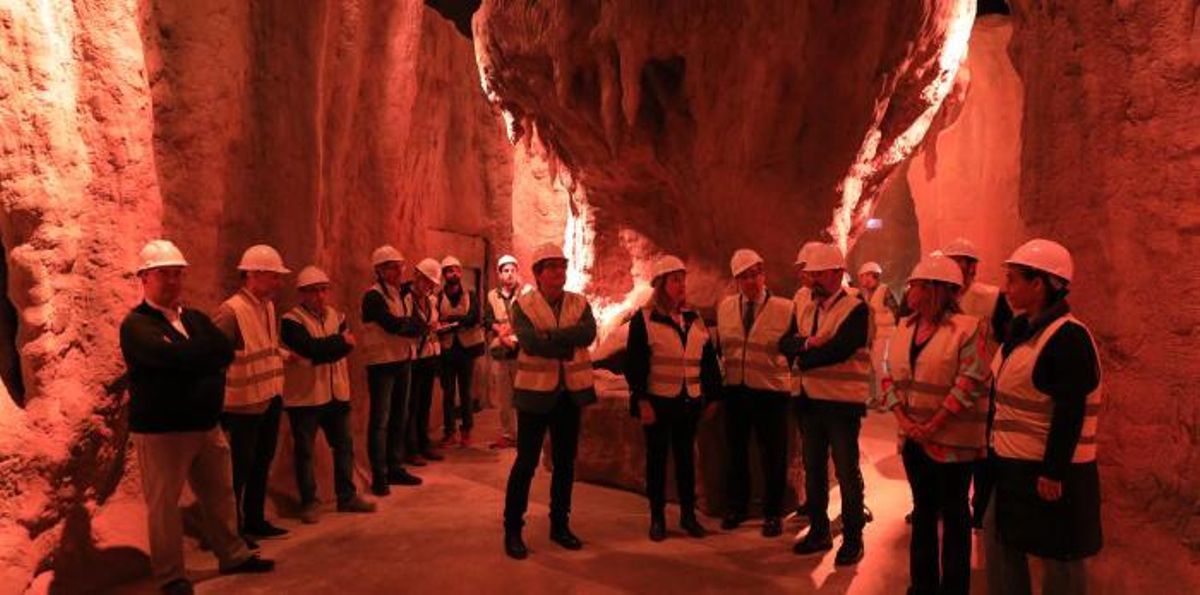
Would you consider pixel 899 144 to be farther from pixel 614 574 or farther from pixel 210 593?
pixel 210 593

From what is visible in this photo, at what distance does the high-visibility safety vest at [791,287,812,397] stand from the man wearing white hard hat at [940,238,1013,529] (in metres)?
0.91

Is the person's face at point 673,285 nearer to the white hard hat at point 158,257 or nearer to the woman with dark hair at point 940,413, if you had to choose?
the woman with dark hair at point 940,413

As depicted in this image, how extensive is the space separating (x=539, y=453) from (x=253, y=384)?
1798 mm

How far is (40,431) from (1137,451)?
5.31 metres

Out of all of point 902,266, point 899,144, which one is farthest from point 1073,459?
point 902,266

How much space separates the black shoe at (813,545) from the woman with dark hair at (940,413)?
1129 millimetres

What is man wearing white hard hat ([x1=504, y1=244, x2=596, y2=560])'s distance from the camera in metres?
4.95

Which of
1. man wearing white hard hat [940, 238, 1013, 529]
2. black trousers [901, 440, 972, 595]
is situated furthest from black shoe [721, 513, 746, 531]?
black trousers [901, 440, 972, 595]

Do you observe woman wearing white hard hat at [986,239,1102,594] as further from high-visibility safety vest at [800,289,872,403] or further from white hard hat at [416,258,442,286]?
white hard hat at [416,258,442,286]

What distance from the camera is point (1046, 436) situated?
10.4 ft

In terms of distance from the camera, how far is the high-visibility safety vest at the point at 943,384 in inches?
148

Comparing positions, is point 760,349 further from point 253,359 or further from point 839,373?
point 253,359

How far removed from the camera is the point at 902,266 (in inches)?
678

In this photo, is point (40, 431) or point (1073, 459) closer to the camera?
point (1073, 459)
